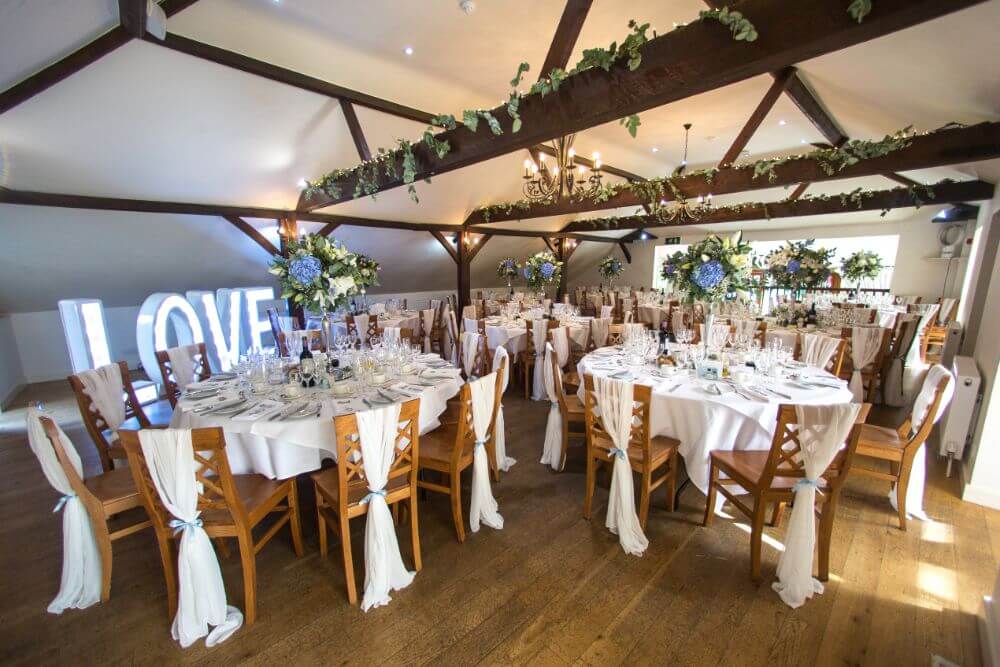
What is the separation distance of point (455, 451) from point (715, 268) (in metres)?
2.61

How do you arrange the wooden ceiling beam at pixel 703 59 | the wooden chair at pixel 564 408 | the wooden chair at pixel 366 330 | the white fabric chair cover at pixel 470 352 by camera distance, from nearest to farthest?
the wooden ceiling beam at pixel 703 59
the wooden chair at pixel 564 408
the white fabric chair cover at pixel 470 352
the wooden chair at pixel 366 330

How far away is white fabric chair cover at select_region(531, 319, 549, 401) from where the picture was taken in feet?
18.2

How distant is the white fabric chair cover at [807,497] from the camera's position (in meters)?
2.12

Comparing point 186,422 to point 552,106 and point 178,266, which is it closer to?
point 552,106

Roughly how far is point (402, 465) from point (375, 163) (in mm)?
3965

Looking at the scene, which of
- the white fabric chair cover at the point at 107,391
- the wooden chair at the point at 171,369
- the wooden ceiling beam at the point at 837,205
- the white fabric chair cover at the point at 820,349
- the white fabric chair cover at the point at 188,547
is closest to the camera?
the white fabric chair cover at the point at 188,547

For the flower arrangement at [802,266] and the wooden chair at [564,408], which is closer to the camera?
the wooden chair at [564,408]

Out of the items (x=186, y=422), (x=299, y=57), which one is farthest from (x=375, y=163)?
(x=186, y=422)

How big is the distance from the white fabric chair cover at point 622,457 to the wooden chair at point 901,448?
1657 mm

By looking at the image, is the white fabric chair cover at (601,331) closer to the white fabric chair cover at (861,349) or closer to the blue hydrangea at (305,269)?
the white fabric chair cover at (861,349)

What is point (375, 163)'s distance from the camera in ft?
16.3

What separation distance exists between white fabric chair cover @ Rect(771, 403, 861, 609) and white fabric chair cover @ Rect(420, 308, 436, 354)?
6.39 m

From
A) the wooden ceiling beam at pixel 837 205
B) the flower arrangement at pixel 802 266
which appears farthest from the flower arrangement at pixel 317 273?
the wooden ceiling beam at pixel 837 205

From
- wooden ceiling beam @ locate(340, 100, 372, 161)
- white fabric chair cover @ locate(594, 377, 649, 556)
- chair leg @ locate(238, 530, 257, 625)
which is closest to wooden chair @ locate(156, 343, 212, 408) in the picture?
chair leg @ locate(238, 530, 257, 625)
